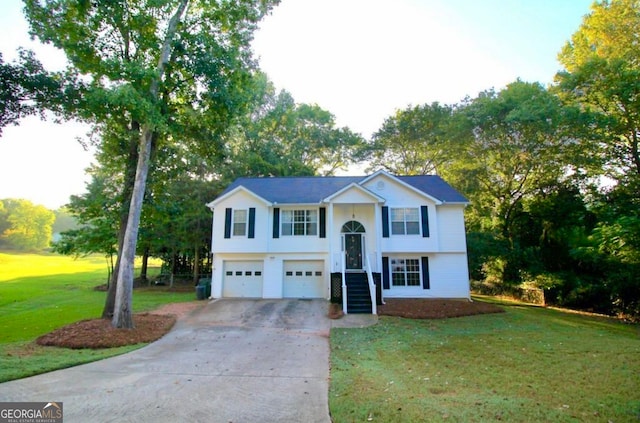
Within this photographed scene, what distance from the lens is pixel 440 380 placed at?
5969 millimetres

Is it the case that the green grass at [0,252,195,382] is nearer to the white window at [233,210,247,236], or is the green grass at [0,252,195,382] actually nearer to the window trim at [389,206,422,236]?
the white window at [233,210,247,236]

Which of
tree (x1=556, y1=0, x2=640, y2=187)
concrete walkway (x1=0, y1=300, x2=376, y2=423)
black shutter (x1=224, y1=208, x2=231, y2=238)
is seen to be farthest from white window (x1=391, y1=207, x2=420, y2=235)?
tree (x1=556, y1=0, x2=640, y2=187)

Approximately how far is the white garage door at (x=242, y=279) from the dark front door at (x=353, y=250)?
15.6 feet

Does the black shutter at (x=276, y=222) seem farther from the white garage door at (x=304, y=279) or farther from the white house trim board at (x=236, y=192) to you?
the white garage door at (x=304, y=279)

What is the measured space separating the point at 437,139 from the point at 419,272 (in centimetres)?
1279

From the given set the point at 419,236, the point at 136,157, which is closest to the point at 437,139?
the point at 419,236

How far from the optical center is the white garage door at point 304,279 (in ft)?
55.7

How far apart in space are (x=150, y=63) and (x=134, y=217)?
20.1 feet

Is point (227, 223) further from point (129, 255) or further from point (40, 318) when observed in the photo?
point (40, 318)

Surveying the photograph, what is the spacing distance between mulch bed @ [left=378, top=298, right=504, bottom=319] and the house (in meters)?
1.45

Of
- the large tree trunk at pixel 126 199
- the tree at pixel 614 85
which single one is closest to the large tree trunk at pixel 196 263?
the large tree trunk at pixel 126 199

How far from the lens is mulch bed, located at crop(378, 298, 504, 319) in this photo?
13125mm

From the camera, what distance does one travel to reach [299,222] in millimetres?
17484

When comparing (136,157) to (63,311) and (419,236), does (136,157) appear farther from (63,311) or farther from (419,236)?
(419,236)
